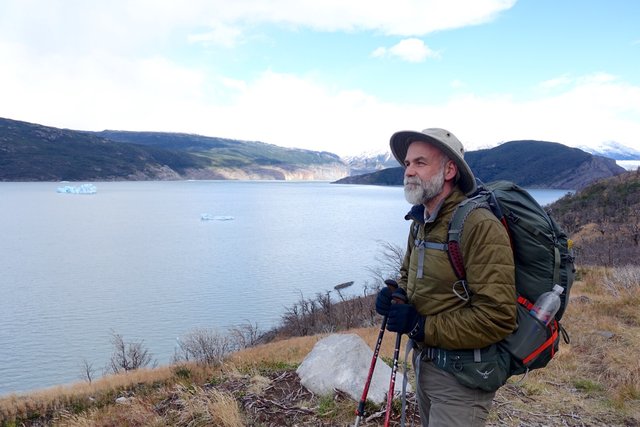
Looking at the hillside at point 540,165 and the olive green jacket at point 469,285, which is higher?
the hillside at point 540,165

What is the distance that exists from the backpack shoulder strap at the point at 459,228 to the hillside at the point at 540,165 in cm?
14252

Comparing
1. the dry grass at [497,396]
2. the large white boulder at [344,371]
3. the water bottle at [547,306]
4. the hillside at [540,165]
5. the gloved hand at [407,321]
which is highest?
the hillside at [540,165]

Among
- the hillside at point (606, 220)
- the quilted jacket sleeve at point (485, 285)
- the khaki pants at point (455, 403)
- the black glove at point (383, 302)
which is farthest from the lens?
the hillside at point (606, 220)

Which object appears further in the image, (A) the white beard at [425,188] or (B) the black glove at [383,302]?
(B) the black glove at [383,302]

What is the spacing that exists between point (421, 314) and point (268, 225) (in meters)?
53.9

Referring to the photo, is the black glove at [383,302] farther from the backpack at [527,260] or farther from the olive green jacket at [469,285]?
the backpack at [527,260]

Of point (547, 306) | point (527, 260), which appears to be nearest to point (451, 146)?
point (527, 260)

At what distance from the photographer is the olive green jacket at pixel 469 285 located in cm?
235

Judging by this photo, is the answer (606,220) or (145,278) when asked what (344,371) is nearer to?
(145,278)

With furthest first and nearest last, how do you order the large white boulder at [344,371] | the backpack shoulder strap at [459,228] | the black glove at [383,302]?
the large white boulder at [344,371] → the black glove at [383,302] → the backpack shoulder strap at [459,228]

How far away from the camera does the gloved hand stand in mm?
2598

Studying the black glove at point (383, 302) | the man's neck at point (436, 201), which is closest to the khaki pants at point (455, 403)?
the black glove at point (383, 302)

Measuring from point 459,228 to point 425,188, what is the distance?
351 mm

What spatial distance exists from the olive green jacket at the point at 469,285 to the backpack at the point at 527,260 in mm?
57
